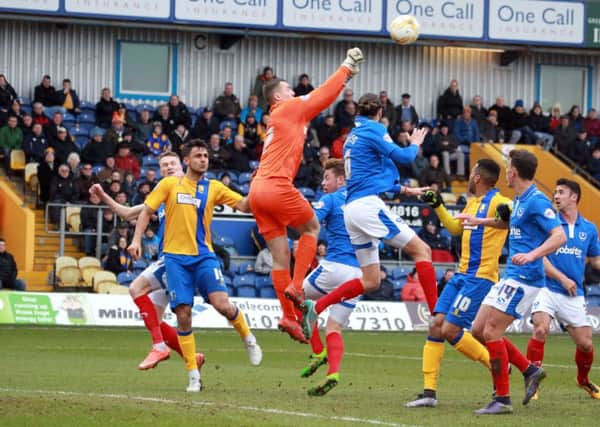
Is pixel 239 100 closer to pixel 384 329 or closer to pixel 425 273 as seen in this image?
pixel 384 329

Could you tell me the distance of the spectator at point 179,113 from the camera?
32062 millimetres

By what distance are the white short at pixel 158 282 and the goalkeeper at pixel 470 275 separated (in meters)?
3.28

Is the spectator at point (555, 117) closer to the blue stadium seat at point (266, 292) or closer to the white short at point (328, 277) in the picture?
the blue stadium seat at point (266, 292)

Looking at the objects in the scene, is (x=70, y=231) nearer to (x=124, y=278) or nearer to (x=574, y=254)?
(x=124, y=278)

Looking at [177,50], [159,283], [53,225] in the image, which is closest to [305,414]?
[159,283]

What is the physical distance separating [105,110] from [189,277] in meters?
19.0

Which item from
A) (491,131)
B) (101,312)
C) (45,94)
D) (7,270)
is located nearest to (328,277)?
(101,312)

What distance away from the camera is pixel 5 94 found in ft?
100

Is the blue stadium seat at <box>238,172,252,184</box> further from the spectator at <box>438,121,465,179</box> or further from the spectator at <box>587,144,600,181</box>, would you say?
the spectator at <box>587,144,600,181</box>

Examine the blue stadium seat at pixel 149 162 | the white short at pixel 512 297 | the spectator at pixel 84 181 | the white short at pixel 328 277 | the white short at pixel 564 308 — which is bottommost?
the white short at pixel 564 308

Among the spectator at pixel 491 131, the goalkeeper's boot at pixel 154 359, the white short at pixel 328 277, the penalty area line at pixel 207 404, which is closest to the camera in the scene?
the penalty area line at pixel 207 404

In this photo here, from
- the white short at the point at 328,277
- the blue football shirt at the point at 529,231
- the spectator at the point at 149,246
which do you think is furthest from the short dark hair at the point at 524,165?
the spectator at the point at 149,246

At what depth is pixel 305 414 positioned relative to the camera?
10.9 metres

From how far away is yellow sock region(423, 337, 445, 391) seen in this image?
11.8 m
